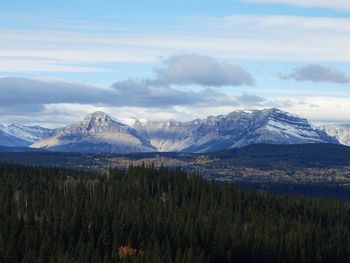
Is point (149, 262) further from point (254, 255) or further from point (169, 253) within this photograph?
point (254, 255)

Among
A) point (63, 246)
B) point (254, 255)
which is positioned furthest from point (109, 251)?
point (254, 255)

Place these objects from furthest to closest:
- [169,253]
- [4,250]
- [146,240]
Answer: [146,240]
[169,253]
[4,250]

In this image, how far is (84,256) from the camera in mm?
172375

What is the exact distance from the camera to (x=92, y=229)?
19875 centimetres

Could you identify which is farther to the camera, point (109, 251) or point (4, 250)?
point (109, 251)

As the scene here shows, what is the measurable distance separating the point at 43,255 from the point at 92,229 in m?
32.0

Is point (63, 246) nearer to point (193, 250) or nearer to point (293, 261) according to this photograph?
point (193, 250)

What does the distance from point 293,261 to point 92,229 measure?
163 ft

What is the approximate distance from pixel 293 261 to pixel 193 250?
87.7 feet

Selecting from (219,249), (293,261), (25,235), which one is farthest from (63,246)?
(293,261)

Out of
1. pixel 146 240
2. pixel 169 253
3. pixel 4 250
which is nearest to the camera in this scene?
pixel 4 250

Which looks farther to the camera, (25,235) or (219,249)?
(219,249)

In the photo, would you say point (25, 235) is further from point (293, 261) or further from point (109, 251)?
point (293, 261)

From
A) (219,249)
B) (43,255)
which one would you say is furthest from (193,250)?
(43,255)
